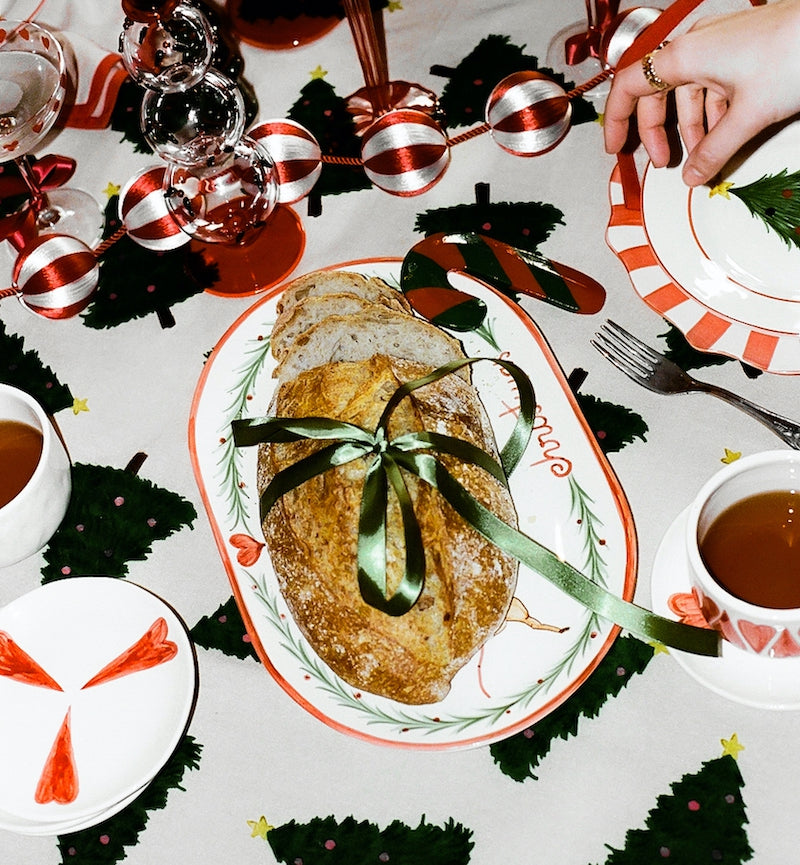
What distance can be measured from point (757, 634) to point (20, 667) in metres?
0.73

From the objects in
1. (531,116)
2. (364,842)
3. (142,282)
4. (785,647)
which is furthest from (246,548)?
(531,116)

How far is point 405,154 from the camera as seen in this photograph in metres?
1.26

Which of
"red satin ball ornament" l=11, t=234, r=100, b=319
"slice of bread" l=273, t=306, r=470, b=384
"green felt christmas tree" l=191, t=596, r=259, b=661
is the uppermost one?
"slice of bread" l=273, t=306, r=470, b=384

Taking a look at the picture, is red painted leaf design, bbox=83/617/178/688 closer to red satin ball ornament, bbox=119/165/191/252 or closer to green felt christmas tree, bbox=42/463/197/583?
green felt christmas tree, bbox=42/463/197/583

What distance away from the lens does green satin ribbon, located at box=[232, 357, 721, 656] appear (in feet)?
2.95

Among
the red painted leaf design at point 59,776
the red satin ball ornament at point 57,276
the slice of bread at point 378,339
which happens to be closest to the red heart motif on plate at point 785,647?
the slice of bread at point 378,339

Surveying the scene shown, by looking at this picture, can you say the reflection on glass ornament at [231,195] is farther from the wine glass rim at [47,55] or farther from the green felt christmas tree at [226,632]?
the green felt christmas tree at [226,632]

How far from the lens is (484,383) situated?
1.10 meters

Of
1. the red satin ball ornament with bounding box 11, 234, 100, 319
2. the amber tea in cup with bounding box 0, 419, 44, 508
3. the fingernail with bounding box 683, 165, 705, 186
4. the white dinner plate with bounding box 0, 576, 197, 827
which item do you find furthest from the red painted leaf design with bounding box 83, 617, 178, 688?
the fingernail with bounding box 683, 165, 705, 186

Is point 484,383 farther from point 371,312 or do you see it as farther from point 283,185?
point 283,185

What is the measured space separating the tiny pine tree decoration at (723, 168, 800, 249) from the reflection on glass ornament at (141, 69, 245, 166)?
613mm

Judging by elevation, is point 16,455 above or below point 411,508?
below

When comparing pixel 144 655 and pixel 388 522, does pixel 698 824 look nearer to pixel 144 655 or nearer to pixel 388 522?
pixel 388 522

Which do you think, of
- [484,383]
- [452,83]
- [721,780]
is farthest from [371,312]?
[721,780]
